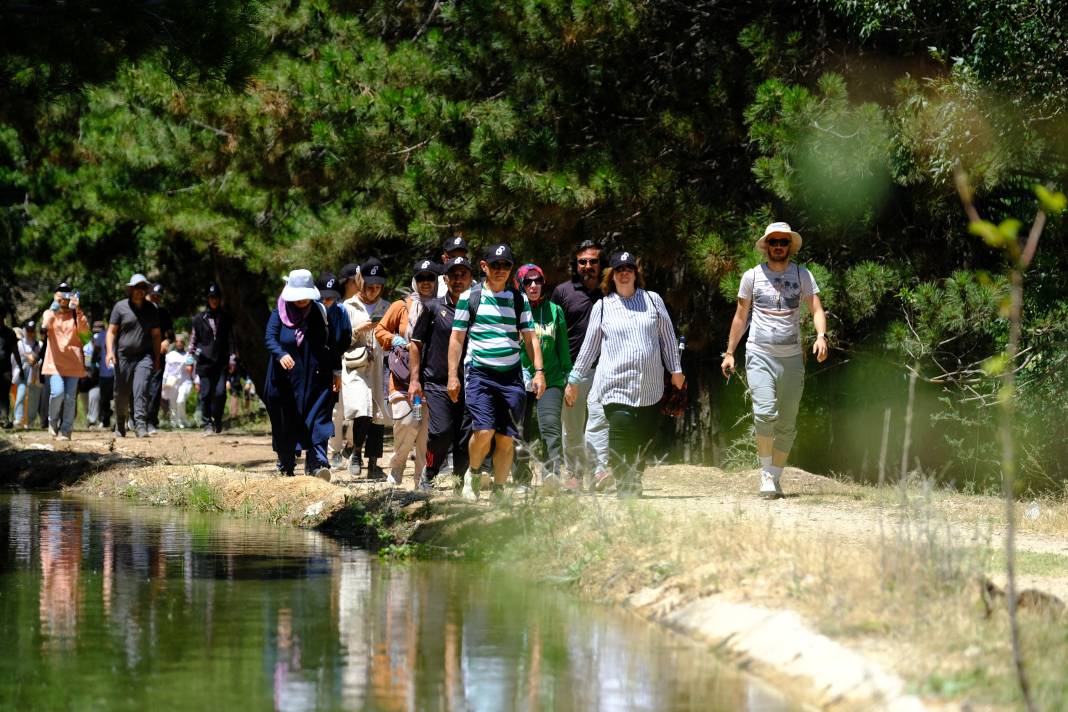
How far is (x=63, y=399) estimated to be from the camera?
66.3 feet

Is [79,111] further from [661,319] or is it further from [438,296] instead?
[661,319]

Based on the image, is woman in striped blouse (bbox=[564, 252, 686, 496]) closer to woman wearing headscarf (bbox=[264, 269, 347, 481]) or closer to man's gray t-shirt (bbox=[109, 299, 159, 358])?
woman wearing headscarf (bbox=[264, 269, 347, 481])

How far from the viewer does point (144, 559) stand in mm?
9719

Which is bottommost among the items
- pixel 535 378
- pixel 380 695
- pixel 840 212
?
pixel 380 695

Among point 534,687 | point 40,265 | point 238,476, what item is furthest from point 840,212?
point 40,265

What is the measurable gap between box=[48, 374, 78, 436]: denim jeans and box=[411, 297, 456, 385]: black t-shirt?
8.71 metres

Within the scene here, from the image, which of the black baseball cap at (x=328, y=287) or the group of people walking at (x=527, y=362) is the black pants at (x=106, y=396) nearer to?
the black baseball cap at (x=328, y=287)

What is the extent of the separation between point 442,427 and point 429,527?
71.4 inches

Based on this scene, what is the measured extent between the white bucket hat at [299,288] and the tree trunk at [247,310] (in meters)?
11.1

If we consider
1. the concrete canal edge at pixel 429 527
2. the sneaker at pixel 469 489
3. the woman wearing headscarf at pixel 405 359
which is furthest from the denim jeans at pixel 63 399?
the sneaker at pixel 469 489

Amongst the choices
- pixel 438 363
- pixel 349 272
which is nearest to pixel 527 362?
pixel 438 363

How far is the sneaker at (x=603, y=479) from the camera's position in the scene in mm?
11641

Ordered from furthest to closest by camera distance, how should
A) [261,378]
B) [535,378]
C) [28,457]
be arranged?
[261,378], [28,457], [535,378]

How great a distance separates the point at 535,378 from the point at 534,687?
606cm
